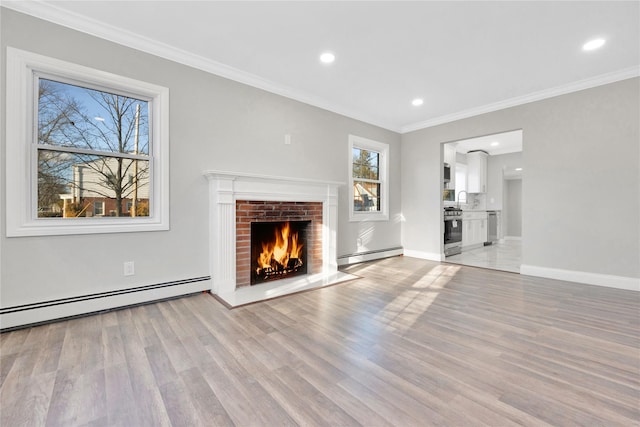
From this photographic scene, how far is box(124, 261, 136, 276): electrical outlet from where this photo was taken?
100 inches

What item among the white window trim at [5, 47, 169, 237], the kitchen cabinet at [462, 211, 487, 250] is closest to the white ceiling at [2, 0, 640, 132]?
the white window trim at [5, 47, 169, 237]

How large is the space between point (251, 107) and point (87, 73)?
1562 millimetres

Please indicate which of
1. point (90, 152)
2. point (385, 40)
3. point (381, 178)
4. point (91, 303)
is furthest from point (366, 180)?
point (91, 303)

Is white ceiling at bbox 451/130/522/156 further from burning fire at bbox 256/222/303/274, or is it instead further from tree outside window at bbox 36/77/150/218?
tree outside window at bbox 36/77/150/218

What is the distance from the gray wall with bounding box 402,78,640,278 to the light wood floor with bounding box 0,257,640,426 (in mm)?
913

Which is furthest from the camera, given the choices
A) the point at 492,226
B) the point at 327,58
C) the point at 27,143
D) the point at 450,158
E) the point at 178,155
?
the point at 492,226

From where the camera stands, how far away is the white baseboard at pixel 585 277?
3.20 metres

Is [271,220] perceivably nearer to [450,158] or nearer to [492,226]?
[450,158]

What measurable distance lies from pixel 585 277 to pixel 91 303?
5.56m

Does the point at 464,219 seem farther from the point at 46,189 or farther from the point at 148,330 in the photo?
the point at 46,189

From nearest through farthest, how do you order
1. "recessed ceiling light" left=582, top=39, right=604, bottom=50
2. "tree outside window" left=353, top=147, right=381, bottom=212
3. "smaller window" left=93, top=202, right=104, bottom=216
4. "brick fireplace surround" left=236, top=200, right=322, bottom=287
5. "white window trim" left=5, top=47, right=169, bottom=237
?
"white window trim" left=5, top=47, right=169, bottom=237 → "smaller window" left=93, top=202, right=104, bottom=216 → "recessed ceiling light" left=582, top=39, right=604, bottom=50 → "brick fireplace surround" left=236, top=200, right=322, bottom=287 → "tree outside window" left=353, top=147, right=381, bottom=212

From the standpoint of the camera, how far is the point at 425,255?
5141 millimetres

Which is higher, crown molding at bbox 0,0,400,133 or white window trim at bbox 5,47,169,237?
crown molding at bbox 0,0,400,133

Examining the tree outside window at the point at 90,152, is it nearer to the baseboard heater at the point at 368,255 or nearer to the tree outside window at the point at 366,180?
the baseboard heater at the point at 368,255
